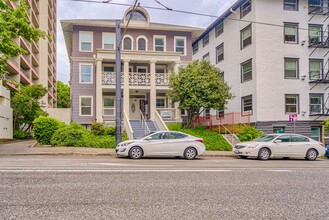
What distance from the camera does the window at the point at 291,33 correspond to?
25.4 m

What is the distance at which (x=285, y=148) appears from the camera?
16.7 meters

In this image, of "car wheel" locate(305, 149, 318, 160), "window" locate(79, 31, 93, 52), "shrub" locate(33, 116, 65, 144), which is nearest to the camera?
"car wheel" locate(305, 149, 318, 160)

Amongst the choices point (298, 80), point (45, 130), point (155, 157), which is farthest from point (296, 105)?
point (45, 130)

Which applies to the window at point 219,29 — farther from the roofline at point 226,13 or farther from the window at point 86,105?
the window at point 86,105

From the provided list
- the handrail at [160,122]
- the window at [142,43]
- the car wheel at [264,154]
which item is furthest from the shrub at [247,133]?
the window at [142,43]

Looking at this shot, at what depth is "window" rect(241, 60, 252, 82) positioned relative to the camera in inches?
1029

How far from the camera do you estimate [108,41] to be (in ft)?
92.2

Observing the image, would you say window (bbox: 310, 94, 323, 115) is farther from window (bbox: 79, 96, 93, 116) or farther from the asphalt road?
window (bbox: 79, 96, 93, 116)

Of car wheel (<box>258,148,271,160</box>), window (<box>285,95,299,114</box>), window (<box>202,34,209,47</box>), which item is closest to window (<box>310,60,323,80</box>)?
window (<box>285,95,299,114</box>)

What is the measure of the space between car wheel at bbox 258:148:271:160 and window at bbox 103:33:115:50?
1713 cm

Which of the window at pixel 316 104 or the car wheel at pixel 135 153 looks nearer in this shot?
the car wheel at pixel 135 153

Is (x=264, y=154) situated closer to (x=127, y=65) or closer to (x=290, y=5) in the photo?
(x=127, y=65)

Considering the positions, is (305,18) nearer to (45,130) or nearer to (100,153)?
(100,153)

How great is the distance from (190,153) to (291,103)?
13.4 meters
